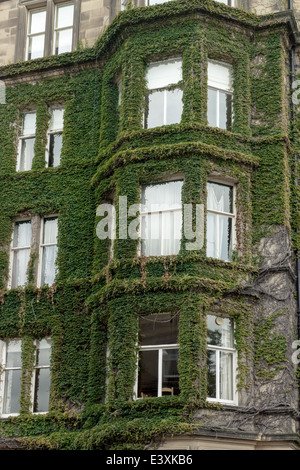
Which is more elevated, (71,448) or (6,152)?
(6,152)

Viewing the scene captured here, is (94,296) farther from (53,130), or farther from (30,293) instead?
(53,130)

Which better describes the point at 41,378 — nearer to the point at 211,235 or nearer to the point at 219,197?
the point at 211,235

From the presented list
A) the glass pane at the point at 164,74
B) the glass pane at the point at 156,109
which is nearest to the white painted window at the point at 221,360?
the glass pane at the point at 156,109

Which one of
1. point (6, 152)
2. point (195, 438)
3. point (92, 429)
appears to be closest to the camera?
point (195, 438)

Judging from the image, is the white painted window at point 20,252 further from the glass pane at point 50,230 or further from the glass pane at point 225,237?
the glass pane at point 225,237

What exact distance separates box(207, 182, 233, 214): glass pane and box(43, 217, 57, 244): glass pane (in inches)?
224

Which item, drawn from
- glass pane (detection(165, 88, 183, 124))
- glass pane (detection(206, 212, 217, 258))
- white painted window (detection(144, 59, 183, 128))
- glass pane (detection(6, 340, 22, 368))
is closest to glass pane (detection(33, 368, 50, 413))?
glass pane (detection(6, 340, 22, 368))

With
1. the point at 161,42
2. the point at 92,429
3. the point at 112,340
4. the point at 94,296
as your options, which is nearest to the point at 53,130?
the point at 161,42

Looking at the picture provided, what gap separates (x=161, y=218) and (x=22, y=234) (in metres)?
5.70

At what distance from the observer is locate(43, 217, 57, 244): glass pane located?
94.9 ft

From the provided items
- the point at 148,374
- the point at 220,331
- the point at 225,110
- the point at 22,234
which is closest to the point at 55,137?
the point at 22,234

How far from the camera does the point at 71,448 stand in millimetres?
25359
